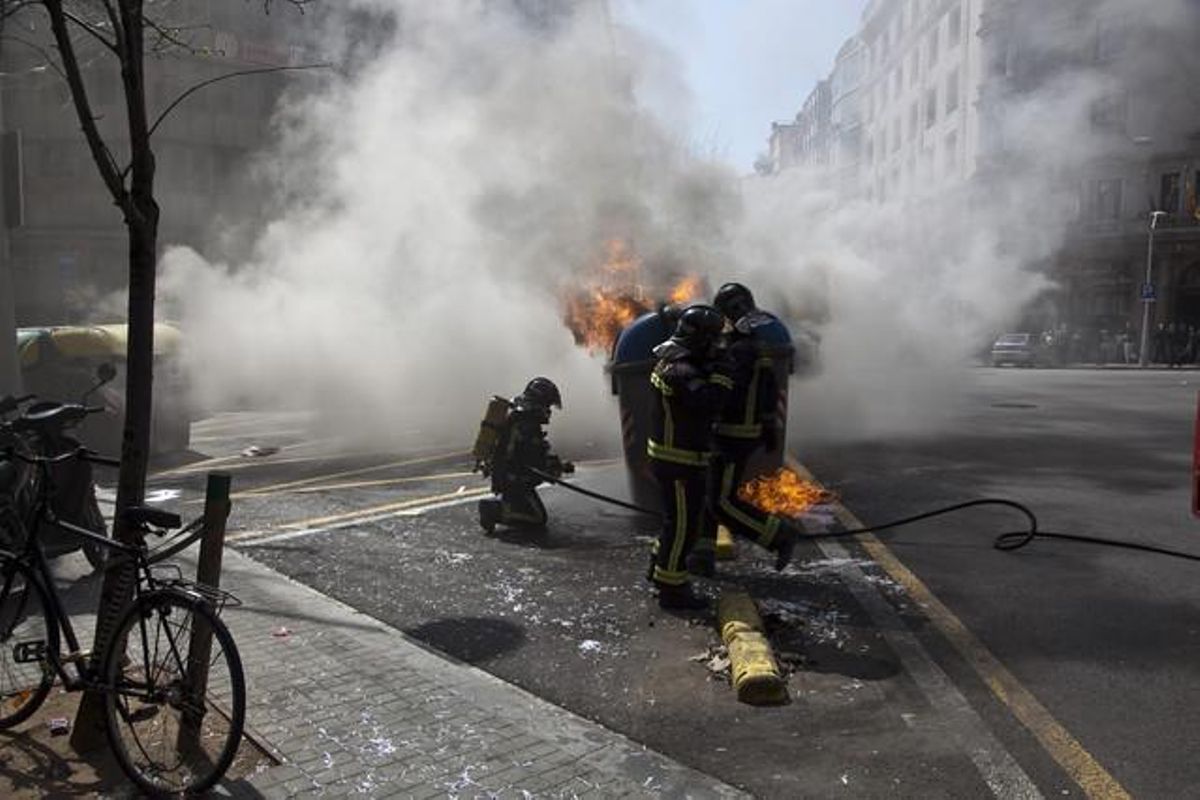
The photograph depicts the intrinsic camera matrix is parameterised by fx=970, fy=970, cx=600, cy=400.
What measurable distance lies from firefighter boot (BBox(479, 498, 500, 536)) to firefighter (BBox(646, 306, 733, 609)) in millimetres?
1704

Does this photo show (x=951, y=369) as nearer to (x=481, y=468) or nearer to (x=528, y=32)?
(x=528, y=32)

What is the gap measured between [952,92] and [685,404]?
2487 cm

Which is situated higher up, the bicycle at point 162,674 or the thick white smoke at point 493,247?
the thick white smoke at point 493,247

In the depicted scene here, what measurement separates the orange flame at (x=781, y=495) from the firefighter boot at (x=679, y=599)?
190 cm

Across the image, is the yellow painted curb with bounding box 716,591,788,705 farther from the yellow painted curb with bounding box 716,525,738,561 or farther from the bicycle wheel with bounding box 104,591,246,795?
the bicycle wheel with bounding box 104,591,246,795

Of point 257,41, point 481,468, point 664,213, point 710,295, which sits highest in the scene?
point 257,41

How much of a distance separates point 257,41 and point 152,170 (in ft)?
66.5

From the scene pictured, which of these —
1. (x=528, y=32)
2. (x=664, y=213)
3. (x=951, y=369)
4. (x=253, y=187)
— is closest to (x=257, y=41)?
(x=253, y=187)

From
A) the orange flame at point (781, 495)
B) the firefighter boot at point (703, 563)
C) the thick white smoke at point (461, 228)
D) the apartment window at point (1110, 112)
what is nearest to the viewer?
the firefighter boot at point (703, 563)

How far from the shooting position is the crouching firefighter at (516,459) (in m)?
6.42

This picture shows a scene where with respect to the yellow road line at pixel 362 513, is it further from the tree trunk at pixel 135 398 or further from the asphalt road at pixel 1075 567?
the tree trunk at pixel 135 398

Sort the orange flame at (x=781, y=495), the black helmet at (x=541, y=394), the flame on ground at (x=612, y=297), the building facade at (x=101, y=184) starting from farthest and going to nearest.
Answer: the building facade at (x=101, y=184), the flame on ground at (x=612, y=297), the orange flame at (x=781, y=495), the black helmet at (x=541, y=394)

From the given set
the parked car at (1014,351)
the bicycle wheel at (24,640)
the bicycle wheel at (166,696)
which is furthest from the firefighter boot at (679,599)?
Answer: the parked car at (1014,351)

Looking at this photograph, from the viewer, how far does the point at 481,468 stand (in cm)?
665
